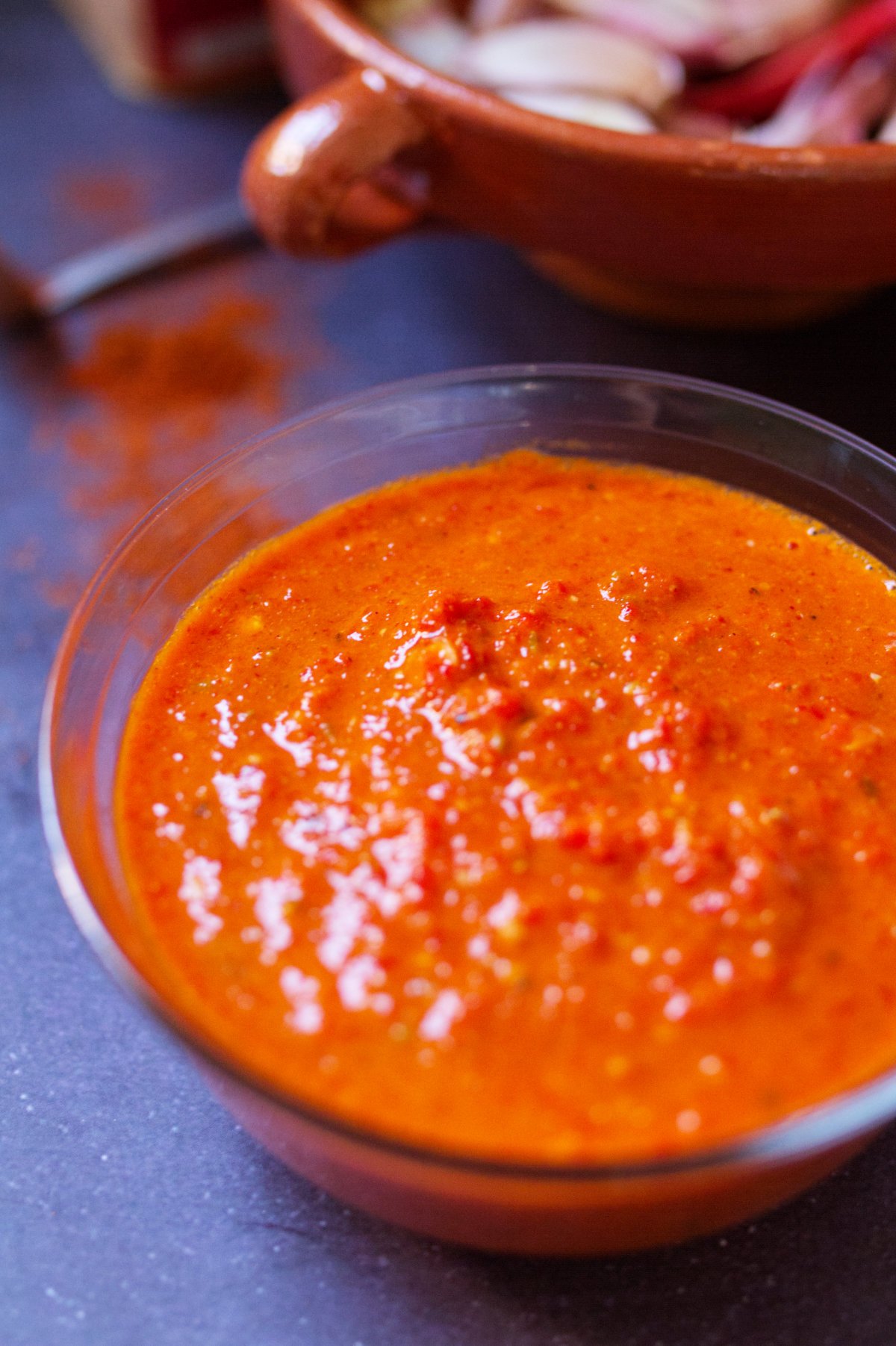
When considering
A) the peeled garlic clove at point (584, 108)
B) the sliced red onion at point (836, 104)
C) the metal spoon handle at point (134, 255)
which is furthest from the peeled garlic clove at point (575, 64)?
the metal spoon handle at point (134, 255)

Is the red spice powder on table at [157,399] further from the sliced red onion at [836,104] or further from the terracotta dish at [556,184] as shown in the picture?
the sliced red onion at [836,104]

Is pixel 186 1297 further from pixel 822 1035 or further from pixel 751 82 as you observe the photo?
pixel 751 82

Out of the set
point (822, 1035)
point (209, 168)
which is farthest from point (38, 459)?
point (822, 1035)

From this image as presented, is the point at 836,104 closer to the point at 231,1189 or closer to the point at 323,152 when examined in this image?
the point at 323,152

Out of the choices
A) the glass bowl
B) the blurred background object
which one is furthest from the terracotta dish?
the blurred background object

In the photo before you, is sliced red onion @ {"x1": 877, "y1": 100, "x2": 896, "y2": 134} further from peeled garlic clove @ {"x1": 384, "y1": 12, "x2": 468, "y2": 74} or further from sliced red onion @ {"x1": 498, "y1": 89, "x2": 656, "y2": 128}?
peeled garlic clove @ {"x1": 384, "y1": 12, "x2": 468, "y2": 74}

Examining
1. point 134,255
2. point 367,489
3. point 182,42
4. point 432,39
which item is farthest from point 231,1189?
point 182,42

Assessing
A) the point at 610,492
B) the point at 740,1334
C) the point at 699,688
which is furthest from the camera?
the point at 610,492
